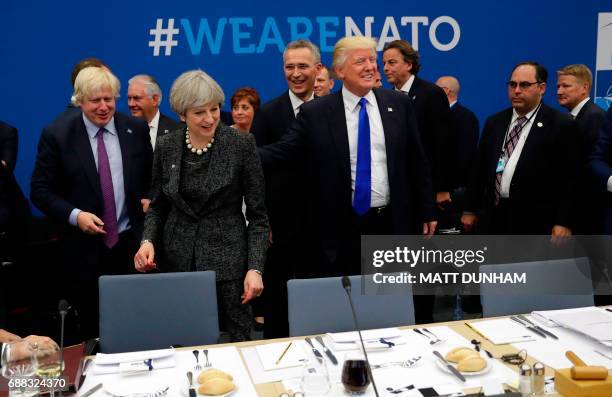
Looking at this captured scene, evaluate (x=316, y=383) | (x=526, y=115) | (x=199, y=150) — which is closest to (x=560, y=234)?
(x=526, y=115)

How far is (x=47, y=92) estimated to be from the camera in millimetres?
5641

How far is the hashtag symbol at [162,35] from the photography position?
229 inches

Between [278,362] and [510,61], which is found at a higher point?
[510,61]

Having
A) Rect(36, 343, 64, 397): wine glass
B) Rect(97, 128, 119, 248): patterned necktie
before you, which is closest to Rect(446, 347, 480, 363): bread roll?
Rect(36, 343, 64, 397): wine glass

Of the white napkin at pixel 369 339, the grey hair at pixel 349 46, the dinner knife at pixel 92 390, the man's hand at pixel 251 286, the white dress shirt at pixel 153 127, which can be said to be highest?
the grey hair at pixel 349 46

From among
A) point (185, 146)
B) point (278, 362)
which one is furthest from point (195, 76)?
point (278, 362)

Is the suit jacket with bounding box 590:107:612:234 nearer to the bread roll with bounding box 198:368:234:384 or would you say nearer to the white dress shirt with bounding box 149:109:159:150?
the bread roll with bounding box 198:368:234:384

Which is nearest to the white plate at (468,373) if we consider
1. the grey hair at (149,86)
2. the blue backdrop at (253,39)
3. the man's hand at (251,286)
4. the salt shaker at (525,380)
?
the salt shaker at (525,380)

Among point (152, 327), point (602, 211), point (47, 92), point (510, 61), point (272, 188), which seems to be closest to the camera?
point (152, 327)

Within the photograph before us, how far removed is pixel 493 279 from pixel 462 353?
2.51ft

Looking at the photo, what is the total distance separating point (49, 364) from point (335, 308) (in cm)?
119

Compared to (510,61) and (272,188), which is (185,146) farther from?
(510,61)

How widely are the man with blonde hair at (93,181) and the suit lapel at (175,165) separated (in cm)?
62

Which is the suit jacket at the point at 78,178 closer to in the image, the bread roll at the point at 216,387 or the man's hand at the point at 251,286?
the man's hand at the point at 251,286
